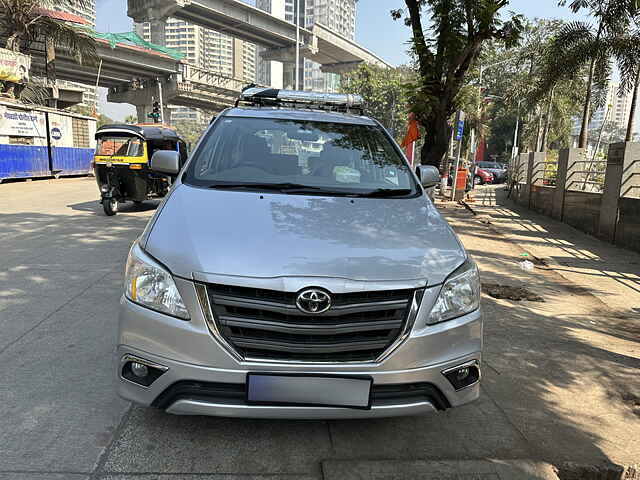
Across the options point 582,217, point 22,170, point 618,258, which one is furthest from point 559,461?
point 22,170

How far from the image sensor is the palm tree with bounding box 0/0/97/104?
23672 mm

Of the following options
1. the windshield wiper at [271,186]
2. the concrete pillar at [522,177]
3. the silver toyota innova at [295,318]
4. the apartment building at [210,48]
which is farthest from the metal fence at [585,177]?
the apartment building at [210,48]

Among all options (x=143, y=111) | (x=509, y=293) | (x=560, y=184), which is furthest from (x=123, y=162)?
(x=143, y=111)

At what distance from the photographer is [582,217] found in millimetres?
12469

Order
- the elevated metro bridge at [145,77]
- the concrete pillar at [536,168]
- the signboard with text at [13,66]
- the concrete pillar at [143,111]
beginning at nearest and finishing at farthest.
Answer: the concrete pillar at [536,168] → the signboard with text at [13,66] → the elevated metro bridge at [145,77] → the concrete pillar at [143,111]

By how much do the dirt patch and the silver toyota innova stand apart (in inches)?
145

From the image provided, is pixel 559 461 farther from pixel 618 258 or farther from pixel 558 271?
pixel 618 258

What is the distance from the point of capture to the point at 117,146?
39.8 ft

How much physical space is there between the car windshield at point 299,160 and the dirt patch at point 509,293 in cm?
295

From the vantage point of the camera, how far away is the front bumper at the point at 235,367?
2.30 m

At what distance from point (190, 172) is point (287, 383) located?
1.72 metres

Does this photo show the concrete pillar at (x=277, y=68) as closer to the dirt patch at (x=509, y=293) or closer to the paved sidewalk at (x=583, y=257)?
the paved sidewalk at (x=583, y=257)

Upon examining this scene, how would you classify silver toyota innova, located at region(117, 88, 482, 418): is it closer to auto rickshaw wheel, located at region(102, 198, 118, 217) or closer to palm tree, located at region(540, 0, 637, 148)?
auto rickshaw wheel, located at region(102, 198, 118, 217)

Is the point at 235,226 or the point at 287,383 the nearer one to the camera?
the point at 287,383
